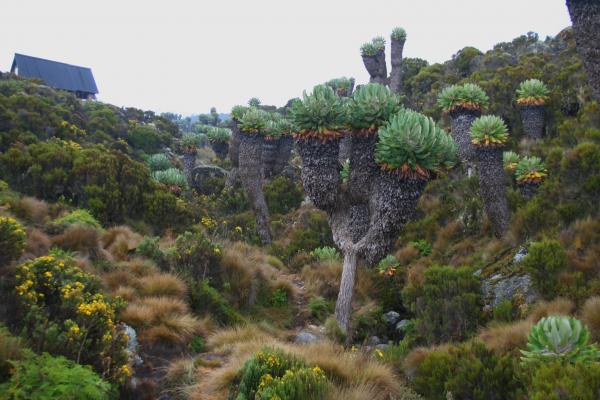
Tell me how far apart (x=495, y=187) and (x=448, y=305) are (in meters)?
4.38

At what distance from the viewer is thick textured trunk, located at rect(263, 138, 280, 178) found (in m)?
21.6

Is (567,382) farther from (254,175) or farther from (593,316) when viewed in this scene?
(254,175)

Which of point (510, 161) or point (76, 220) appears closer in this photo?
point (76, 220)

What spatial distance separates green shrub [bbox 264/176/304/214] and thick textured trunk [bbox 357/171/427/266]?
37.2ft

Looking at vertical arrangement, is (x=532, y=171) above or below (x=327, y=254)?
above

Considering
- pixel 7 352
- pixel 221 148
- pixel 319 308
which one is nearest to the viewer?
pixel 7 352

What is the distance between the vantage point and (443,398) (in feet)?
16.6

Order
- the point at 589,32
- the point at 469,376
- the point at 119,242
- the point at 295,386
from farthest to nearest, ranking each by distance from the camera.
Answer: the point at 119,242, the point at 589,32, the point at 469,376, the point at 295,386

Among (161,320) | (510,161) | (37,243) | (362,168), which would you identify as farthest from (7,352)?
(510,161)

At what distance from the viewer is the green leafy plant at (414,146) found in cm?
833

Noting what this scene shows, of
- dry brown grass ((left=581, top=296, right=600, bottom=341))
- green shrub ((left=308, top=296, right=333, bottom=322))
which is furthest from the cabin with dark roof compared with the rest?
dry brown grass ((left=581, top=296, right=600, bottom=341))

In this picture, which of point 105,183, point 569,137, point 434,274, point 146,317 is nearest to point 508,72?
point 569,137

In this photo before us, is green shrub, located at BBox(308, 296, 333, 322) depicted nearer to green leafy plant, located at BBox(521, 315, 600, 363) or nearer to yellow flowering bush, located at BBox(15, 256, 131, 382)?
yellow flowering bush, located at BBox(15, 256, 131, 382)

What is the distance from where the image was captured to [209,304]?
8391mm
